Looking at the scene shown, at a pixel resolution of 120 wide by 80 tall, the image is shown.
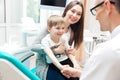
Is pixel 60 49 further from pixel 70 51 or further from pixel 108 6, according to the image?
pixel 108 6

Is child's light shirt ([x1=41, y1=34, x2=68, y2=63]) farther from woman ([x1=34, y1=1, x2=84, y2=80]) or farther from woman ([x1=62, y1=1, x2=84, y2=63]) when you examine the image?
woman ([x1=62, y1=1, x2=84, y2=63])

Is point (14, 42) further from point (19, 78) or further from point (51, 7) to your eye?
point (19, 78)

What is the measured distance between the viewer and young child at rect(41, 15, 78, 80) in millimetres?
1891

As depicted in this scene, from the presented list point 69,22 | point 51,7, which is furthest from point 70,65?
point 51,7

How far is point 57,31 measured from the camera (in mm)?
1902

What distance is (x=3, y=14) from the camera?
253cm

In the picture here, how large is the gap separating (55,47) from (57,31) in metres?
0.14

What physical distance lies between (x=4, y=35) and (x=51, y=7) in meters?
0.65

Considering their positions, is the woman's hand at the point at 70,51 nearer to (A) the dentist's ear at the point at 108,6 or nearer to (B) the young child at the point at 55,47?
(B) the young child at the point at 55,47

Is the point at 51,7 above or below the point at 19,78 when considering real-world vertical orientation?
above

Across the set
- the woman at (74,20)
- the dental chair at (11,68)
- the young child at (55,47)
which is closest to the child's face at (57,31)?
the young child at (55,47)

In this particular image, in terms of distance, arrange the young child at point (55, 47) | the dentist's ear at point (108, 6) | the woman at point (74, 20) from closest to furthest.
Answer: the dentist's ear at point (108, 6) → the young child at point (55, 47) → the woman at point (74, 20)

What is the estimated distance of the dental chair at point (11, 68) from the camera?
0.96 metres

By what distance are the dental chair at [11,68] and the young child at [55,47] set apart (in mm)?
889
